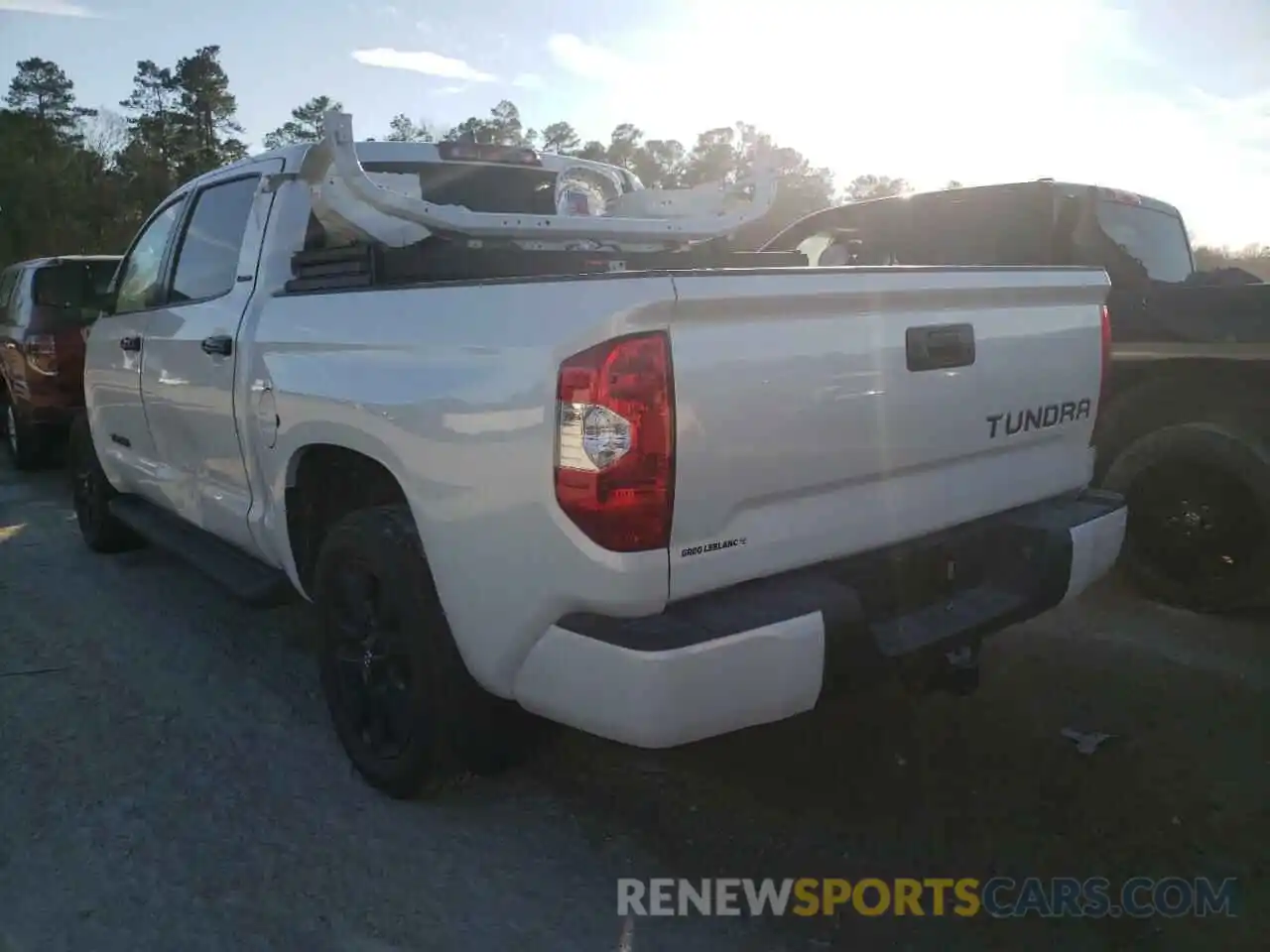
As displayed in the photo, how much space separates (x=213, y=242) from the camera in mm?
4332

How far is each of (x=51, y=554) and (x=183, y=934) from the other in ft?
14.4

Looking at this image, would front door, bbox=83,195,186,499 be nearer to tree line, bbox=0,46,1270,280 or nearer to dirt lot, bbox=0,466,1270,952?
dirt lot, bbox=0,466,1270,952

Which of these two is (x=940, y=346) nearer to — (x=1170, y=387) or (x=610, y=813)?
(x=610, y=813)

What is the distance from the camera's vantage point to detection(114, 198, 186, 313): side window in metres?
4.85

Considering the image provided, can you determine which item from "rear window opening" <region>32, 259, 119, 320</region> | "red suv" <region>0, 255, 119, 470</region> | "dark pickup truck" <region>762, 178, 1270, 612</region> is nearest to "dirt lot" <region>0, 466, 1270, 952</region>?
"dark pickup truck" <region>762, 178, 1270, 612</region>

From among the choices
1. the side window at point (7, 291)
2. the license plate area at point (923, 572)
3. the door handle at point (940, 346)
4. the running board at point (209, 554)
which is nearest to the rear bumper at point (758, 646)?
the license plate area at point (923, 572)

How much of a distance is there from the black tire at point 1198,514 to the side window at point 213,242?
389 centimetres

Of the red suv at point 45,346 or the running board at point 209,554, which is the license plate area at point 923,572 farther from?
the red suv at point 45,346

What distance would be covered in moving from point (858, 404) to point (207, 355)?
101 inches

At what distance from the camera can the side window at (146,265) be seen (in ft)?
15.9

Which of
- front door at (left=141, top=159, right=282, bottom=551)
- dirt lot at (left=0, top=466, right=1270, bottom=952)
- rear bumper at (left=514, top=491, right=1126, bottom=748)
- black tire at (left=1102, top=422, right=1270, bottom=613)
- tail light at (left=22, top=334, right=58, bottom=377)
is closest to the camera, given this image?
rear bumper at (left=514, top=491, right=1126, bottom=748)

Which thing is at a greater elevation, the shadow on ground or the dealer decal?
the dealer decal

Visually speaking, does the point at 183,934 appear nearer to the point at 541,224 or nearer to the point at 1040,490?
the point at 541,224

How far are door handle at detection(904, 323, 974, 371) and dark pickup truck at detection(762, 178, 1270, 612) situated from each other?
Answer: 197 centimetres
